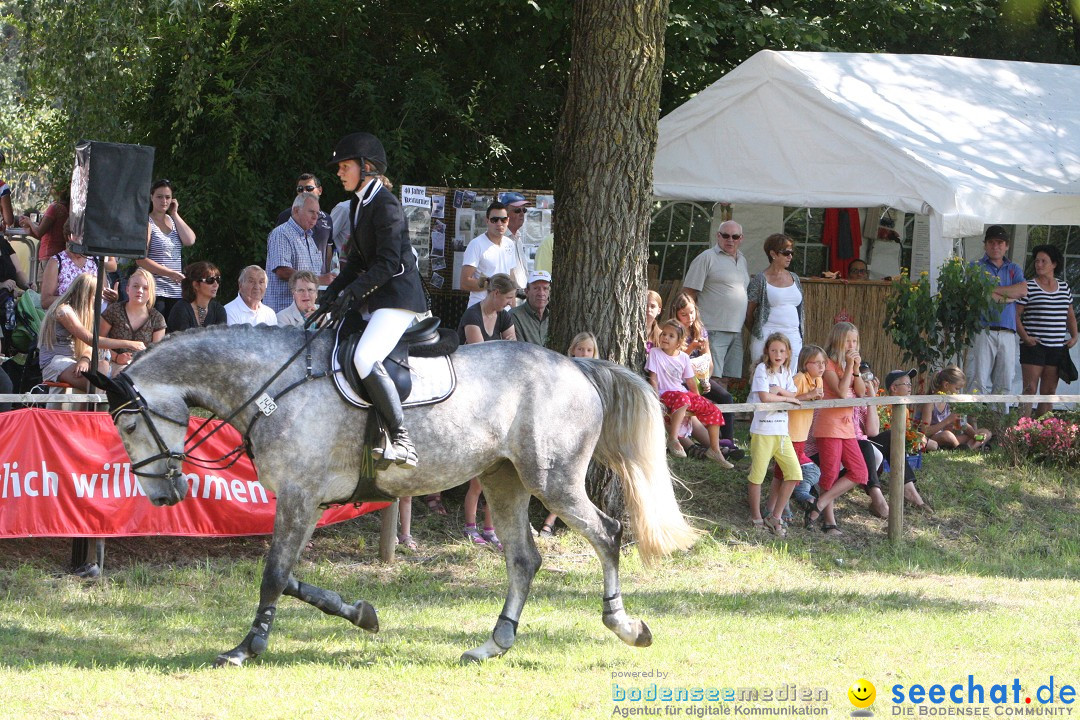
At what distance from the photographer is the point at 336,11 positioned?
16.6 meters

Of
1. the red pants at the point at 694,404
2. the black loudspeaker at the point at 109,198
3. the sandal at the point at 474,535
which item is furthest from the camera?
the red pants at the point at 694,404

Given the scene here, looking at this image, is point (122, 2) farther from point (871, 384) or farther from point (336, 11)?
point (871, 384)

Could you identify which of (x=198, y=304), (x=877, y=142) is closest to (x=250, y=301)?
(x=198, y=304)

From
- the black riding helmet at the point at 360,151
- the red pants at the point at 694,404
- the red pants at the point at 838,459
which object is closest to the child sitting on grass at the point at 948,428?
the red pants at the point at 838,459

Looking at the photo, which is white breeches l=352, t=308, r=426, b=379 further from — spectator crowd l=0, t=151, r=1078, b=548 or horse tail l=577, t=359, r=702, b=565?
spectator crowd l=0, t=151, r=1078, b=548

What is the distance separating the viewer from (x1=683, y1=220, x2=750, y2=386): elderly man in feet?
44.6

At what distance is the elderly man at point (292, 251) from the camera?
11898 millimetres

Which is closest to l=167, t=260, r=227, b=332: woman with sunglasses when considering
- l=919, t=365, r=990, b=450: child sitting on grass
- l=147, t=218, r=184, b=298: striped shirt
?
l=147, t=218, r=184, b=298: striped shirt

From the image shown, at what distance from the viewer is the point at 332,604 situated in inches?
283

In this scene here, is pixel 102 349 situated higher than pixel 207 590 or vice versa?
pixel 102 349

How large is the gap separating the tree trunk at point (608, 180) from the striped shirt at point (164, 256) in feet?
11.6

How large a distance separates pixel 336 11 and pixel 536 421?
10528 mm

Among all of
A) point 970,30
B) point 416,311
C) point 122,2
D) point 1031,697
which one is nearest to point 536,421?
point 416,311

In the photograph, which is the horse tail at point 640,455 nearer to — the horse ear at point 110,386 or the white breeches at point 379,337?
the white breeches at point 379,337
